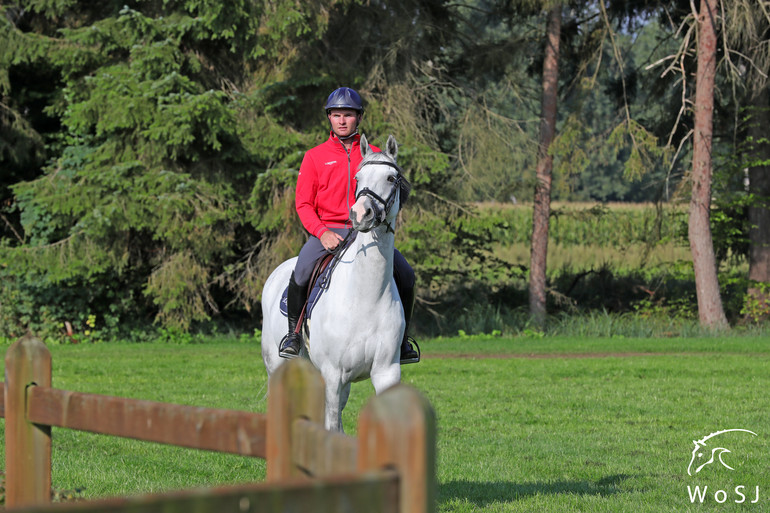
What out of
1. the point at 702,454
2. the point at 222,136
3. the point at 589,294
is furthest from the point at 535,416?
the point at 589,294

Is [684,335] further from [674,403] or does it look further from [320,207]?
[320,207]

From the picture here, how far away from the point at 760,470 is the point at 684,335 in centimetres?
1311

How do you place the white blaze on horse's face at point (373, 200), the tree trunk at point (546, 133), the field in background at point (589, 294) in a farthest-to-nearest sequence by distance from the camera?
1. the field in background at point (589, 294)
2. the tree trunk at point (546, 133)
3. the white blaze on horse's face at point (373, 200)

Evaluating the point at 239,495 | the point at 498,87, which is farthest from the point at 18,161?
the point at 239,495

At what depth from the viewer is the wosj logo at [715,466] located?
723 cm

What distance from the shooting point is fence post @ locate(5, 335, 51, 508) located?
13.0 ft

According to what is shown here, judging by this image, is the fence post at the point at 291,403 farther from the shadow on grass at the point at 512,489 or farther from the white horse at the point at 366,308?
the shadow on grass at the point at 512,489

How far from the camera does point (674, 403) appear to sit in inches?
481

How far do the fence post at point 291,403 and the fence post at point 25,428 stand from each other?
1.64 m

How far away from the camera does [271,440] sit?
282 centimetres

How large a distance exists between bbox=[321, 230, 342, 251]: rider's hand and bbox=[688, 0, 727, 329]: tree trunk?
1569cm

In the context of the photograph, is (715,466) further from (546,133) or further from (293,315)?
(546,133)

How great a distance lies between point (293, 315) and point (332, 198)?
94 centimetres

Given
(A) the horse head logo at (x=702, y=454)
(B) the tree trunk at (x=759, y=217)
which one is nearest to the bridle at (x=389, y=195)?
(A) the horse head logo at (x=702, y=454)
